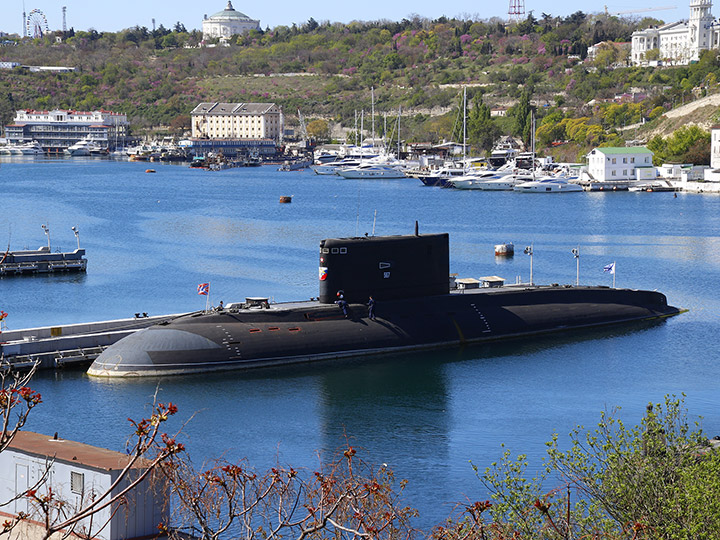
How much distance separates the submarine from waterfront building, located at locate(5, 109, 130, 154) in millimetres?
160393

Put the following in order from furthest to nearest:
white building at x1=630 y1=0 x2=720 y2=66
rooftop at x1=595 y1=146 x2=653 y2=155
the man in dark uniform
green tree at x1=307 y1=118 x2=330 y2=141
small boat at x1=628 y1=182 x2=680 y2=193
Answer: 1. green tree at x1=307 y1=118 x2=330 y2=141
2. white building at x1=630 y1=0 x2=720 y2=66
3. rooftop at x1=595 y1=146 x2=653 y2=155
4. small boat at x1=628 y1=182 x2=680 y2=193
5. the man in dark uniform

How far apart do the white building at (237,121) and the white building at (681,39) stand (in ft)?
198

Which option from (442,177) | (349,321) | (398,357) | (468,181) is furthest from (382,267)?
(442,177)

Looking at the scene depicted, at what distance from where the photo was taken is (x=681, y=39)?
173250mm

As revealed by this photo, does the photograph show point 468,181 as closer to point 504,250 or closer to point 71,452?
point 504,250

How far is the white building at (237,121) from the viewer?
183500mm

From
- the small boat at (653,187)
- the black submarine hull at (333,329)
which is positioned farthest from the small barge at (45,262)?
the small boat at (653,187)

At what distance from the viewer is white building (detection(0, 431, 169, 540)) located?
15734 millimetres

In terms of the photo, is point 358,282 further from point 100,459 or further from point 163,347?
point 100,459

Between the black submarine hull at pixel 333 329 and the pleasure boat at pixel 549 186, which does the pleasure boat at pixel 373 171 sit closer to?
the pleasure boat at pixel 549 186

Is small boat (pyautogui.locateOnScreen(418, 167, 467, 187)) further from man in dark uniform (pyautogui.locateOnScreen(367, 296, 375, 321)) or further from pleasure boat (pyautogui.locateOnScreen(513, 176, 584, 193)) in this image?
man in dark uniform (pyautogui.locateOnScreen(367, 296, 375, 321))

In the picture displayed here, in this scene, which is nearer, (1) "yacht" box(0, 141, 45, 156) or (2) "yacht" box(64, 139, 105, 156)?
(1) "yacht" box(0, 141, 45, 156)

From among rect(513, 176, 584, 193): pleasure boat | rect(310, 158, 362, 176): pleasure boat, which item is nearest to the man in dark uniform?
rect(513, 176, 584, 193): pleasure boat

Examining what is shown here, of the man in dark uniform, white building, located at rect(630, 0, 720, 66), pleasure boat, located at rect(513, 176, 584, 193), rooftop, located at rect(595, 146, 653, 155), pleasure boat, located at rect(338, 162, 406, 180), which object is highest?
white building, located at rect(630, 0, 720, 66)
